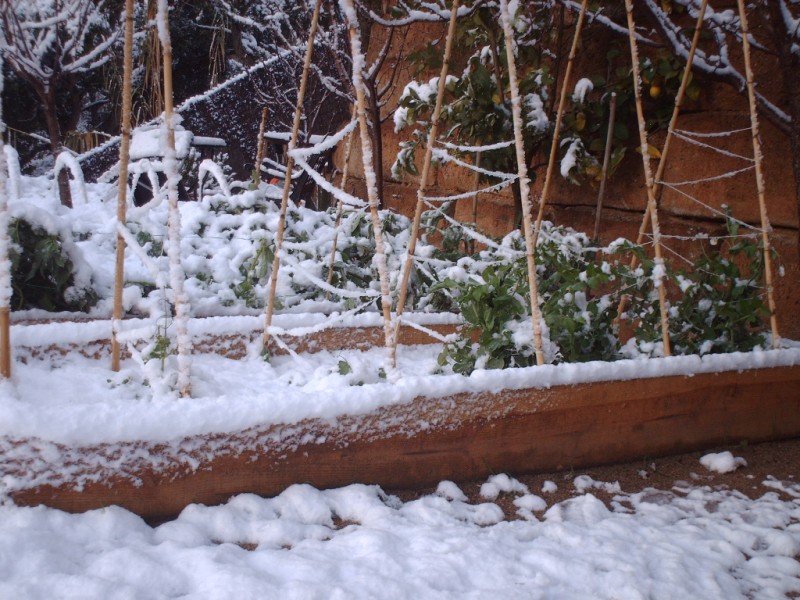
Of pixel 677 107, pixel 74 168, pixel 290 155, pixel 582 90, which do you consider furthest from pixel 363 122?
→ pixel 74 168

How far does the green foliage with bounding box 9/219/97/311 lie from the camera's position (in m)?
2.22

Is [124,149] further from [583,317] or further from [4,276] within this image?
[583,317]

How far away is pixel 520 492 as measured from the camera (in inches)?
65.1

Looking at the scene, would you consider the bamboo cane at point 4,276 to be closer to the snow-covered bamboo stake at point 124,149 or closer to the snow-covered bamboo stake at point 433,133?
the snow-covered bamboo stake at point 124,149

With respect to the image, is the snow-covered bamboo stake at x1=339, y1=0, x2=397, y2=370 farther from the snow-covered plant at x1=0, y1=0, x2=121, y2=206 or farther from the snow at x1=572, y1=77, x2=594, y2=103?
the snow-covered plant at x1=0, y1=0, x2=121, y2=206

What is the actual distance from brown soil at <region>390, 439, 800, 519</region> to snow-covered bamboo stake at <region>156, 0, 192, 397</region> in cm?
61

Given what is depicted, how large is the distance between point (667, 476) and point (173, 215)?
5.01ft

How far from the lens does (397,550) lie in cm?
128

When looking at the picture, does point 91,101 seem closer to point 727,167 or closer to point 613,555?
point 727,167

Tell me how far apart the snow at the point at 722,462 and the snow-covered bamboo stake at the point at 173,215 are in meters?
1.51

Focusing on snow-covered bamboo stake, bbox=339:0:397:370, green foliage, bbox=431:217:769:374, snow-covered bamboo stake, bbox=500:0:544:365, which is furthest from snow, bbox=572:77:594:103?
snow-covered bamboo stake, bbox=339:0:397:370

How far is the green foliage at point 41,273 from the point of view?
2221mm

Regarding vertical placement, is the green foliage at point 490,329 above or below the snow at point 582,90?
below

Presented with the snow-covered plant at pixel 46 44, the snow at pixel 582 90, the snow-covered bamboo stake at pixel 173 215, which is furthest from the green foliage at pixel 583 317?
the snow-covered plant at pixel 46 44
